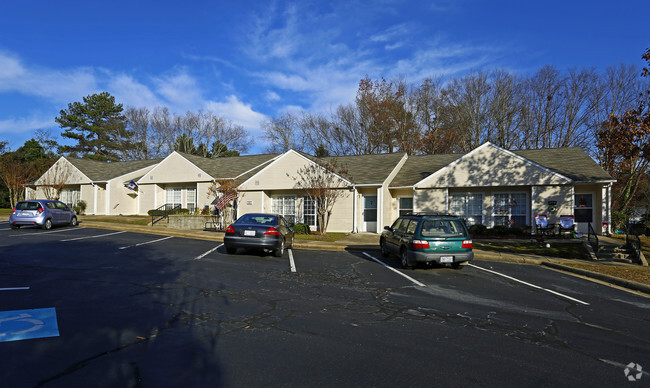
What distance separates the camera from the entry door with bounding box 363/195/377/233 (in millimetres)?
22406

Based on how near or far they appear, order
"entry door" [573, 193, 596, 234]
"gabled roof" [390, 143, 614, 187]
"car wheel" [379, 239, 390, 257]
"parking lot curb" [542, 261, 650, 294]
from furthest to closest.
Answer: "entry door" [573, 193, 596, 234], "gabled roof" [390, 143, 614, 187], "car wheel" [379, 239, 390, 257], "parking lot curb" [542, 261, 650, 294]

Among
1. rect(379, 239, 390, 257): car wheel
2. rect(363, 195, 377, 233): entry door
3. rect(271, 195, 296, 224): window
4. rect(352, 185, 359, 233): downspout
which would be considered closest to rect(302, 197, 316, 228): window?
rect(271, 195, 296, 224): window

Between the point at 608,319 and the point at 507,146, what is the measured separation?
113 feet

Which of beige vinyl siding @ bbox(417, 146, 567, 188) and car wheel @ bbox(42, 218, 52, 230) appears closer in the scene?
car wheel @ bbox(42, 218, 52, 230)

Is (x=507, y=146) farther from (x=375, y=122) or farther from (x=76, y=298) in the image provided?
(x=76, y=298)

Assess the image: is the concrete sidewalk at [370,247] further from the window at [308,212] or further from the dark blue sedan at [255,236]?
the dark blue sedan at [255,236]

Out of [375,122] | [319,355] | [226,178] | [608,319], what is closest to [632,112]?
[608,319]

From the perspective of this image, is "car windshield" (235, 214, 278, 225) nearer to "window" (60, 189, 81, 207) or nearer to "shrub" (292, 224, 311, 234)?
"shrub" (292, 224, 311, 234)

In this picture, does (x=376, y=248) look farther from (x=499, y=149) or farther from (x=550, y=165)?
(x=550, y=165)

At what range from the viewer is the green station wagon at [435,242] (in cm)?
1045

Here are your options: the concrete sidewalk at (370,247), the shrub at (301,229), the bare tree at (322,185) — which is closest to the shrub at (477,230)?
the concrete sidewalk at (370,247)

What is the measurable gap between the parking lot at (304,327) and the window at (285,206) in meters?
13.6

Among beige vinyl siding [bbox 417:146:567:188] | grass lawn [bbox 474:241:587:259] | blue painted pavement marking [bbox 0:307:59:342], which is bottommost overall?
grass lawn [bbox 474:241:587:259]

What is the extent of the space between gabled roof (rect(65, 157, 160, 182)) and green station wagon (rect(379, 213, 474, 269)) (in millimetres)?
28390
